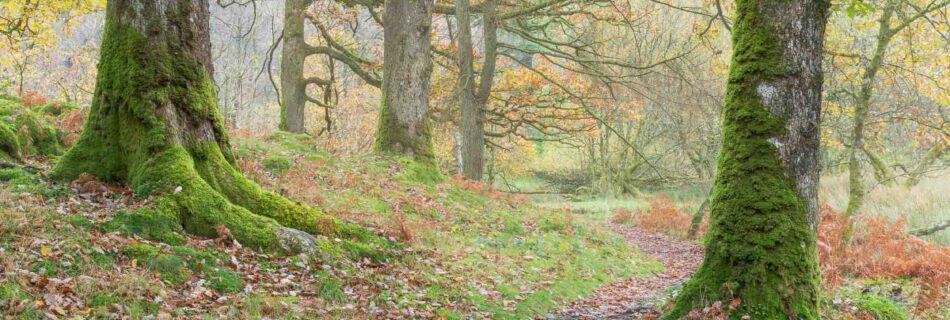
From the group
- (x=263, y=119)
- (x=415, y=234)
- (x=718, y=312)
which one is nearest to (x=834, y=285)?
(x=718, y=312)

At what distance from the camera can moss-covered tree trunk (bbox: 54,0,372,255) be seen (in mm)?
6324

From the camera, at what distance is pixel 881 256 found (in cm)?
961

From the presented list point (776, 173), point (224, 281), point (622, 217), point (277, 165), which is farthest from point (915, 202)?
point (224, 281)

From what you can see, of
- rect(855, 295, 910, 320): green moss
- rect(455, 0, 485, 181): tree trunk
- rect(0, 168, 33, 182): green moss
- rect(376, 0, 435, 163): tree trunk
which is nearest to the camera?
rect(855, 295, 910, 320): green moss

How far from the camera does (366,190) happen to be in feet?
37.2

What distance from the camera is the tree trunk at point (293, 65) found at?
16.9 meters

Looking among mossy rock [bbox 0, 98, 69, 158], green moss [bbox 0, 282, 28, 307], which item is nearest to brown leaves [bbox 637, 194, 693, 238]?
mossy rock [bbox 0, 98, 69, 158]

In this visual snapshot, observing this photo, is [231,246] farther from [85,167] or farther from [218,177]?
[85,167]

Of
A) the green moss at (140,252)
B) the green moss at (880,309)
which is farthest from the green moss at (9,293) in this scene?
the green moss at (880,309)

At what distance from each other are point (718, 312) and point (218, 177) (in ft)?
16.9

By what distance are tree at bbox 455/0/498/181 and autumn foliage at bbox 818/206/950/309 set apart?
8340 mm

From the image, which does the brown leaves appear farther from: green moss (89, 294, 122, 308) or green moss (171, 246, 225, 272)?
green moss (89, 294, 122, 308)

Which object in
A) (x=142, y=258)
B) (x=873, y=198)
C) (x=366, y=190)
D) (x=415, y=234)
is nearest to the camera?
(x=142, y=258)

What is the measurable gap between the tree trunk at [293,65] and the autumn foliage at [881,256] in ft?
42.4
